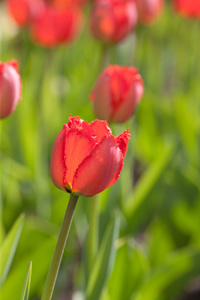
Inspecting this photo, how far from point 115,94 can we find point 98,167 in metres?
0.33

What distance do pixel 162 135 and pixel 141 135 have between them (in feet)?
0.24

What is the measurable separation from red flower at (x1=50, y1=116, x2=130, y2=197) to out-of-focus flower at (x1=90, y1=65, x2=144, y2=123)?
302mm

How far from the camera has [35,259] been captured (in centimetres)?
99

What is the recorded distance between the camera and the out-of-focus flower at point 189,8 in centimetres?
199

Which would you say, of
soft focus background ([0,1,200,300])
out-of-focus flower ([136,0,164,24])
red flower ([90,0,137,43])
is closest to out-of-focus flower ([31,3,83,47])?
soft focus background ([0,1,200,300])

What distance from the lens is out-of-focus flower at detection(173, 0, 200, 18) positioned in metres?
1.99

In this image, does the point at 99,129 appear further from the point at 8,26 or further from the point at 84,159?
the point at 8,26

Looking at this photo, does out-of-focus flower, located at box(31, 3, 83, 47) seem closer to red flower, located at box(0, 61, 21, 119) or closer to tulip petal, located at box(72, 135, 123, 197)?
red flower, located at box(0, 61, 21, 119)

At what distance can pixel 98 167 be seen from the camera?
20.6 inches

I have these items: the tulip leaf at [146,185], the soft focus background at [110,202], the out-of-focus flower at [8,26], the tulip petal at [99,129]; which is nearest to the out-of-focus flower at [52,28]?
the soft focus background at [110,202]

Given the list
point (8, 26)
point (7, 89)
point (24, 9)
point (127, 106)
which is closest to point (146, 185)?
point (127, 106)

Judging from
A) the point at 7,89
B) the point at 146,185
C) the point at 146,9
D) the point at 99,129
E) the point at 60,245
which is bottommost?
the point at 60,245

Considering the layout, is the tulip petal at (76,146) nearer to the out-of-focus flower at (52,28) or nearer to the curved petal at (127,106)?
the curved petal at (127,106)

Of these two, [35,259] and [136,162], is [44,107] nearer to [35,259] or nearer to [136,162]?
[136,162]
